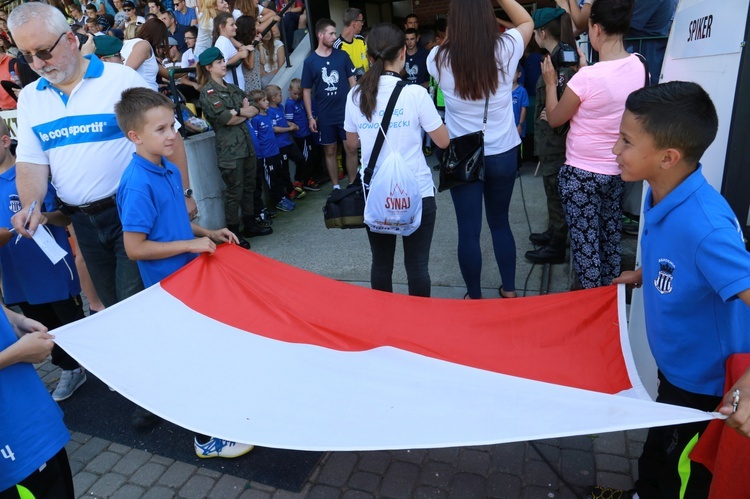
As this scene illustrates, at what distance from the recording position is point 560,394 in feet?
7.06

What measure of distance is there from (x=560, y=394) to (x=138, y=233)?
7.27 ft

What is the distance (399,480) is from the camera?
3.01 metres

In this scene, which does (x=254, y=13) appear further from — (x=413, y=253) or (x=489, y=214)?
(x=413, y=253)

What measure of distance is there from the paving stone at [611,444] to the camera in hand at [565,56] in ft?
8.29

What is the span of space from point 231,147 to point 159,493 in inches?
172

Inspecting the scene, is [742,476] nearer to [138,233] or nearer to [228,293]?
[228,293]

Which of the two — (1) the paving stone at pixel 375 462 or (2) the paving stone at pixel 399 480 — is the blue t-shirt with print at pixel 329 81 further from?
(2) the paving stone at pixel 399 480

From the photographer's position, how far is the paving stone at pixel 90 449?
348 centimetres

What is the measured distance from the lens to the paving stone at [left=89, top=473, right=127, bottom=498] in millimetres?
3158

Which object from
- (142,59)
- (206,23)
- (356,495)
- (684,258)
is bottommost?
(356,495)

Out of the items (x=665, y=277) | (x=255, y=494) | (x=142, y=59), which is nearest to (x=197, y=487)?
(x=255, y=494)

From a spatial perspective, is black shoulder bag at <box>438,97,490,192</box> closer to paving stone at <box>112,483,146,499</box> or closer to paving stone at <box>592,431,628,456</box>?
paving stone at <box>592,431,628,456</box>

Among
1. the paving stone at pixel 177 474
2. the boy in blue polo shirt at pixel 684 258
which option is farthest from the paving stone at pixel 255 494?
the boy in blue polo shirt at pixel 684 258

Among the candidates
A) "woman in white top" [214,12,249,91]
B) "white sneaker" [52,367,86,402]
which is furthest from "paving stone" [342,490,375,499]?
"woman in white top" [214,12,249,91]
